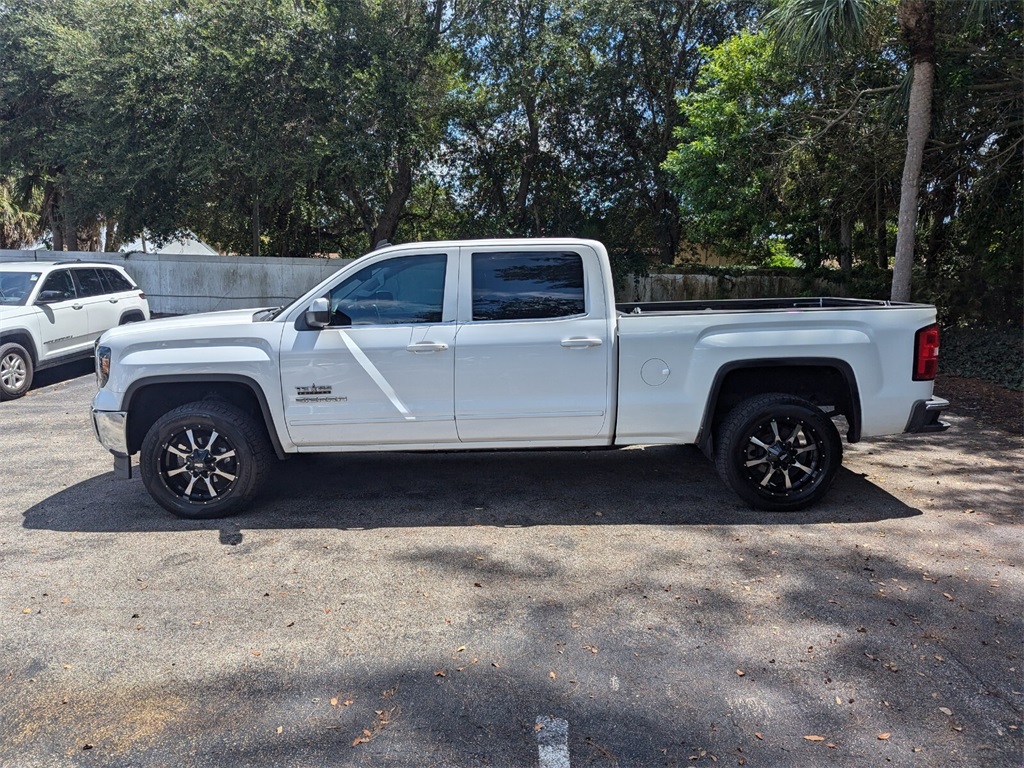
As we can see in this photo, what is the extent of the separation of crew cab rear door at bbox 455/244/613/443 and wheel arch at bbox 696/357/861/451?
812 mm

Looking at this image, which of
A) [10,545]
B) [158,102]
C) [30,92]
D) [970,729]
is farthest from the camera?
[30,92]

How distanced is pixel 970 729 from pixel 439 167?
1920 cm

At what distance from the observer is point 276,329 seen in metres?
5.41

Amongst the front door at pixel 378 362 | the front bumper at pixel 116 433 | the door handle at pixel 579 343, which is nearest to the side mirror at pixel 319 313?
the front door at pixel 378 362

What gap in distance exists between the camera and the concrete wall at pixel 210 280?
19359 millimetres

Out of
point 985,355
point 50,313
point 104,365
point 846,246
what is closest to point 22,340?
point 50,313

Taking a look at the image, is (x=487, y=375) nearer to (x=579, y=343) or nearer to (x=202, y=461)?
(x=579, y=343)

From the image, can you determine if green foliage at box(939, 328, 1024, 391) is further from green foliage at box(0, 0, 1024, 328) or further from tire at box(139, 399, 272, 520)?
tire at box(139, 399, 272, 520)

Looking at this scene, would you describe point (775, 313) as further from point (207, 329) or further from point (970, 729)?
point (207, 329)

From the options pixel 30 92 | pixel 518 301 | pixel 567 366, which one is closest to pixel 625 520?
pixel 567 366

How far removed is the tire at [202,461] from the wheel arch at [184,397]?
0.15 meters

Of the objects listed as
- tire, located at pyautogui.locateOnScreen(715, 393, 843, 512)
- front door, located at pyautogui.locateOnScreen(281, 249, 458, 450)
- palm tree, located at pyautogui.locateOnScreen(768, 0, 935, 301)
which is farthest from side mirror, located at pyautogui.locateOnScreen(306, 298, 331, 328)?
palm tree, located at pyautogui.locateOnScreen(768, 0, 935, 301)

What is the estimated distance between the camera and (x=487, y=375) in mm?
5340

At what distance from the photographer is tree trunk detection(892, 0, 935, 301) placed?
10.8 metres
